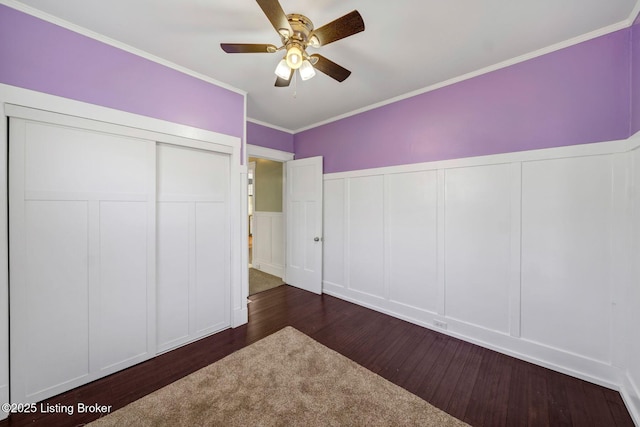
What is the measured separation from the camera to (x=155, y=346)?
2158 mm

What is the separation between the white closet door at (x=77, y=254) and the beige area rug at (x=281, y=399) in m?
0.59

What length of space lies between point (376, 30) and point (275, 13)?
90cm

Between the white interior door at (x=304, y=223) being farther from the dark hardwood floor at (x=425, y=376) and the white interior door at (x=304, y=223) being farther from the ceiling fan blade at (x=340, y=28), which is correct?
the ceiling fan blade at (x=340, y=28)

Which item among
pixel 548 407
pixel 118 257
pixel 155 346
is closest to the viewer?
pixel 548 407

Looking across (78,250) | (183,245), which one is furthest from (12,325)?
(183,245)

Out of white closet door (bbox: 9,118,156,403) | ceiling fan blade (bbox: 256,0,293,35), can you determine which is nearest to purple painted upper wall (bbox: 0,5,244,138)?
white closet door (bbox: 9,118,156,403)

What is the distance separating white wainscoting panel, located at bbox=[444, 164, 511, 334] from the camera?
223 centimetres

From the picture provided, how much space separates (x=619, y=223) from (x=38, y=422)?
4.26 meters

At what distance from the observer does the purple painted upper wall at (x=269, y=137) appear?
350cm

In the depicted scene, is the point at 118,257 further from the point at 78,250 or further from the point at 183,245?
the point at 183,245

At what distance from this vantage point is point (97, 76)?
1850mm

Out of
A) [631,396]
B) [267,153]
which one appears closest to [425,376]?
[631,396]

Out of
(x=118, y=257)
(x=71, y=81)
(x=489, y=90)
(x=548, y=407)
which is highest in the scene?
(x=489, y=90)

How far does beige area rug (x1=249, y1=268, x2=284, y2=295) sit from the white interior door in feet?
0.96
